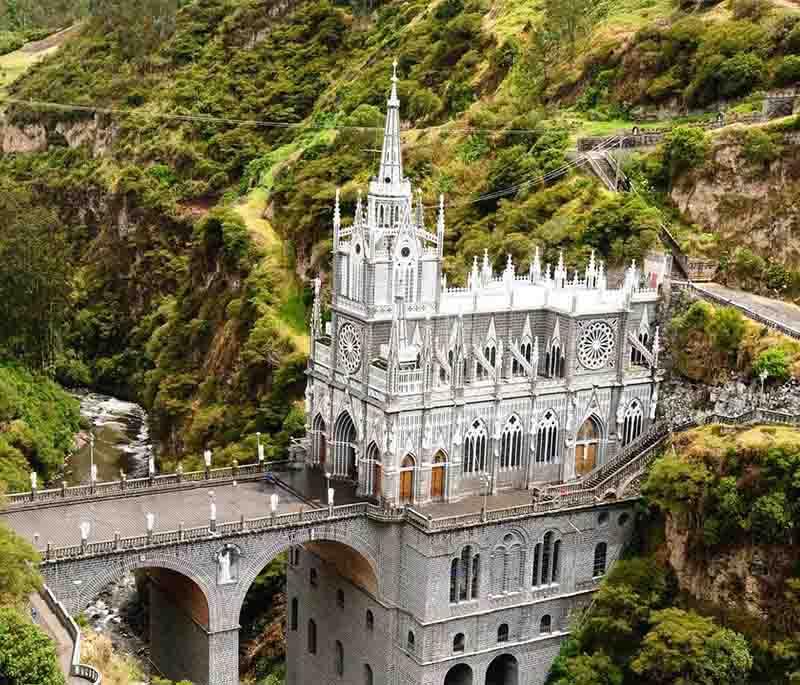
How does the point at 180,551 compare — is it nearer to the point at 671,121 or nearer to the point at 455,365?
the point at 455,365

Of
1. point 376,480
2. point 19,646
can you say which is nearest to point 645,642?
point 376,480

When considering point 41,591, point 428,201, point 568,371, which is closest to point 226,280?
point 428,201

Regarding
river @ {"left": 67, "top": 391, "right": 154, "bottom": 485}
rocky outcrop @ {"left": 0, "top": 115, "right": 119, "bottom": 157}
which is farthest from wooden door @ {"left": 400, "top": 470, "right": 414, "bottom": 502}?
rocky outcrop @ {"left": 0, "top": 115, "right": 119, "bottom": 157}

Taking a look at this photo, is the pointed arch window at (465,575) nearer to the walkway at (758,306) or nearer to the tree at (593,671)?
the tree at (593,671)

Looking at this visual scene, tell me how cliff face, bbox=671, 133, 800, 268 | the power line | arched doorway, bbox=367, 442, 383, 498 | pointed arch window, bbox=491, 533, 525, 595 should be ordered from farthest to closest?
the power line
cliff face, bbox=671, 133, 800, 268
pointed arch window, bbox=491, 533, 525, 595
arched doorway, bbox=367, 442, 383, 498

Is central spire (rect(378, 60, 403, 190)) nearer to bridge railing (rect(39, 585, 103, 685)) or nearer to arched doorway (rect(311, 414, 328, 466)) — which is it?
arched doorway (rect(311, 414, 328, 466))

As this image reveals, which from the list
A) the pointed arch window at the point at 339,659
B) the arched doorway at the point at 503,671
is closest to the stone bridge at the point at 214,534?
the pointed arch window at the point at 339,659

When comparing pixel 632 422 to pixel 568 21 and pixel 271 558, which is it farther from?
pixel 568 21
